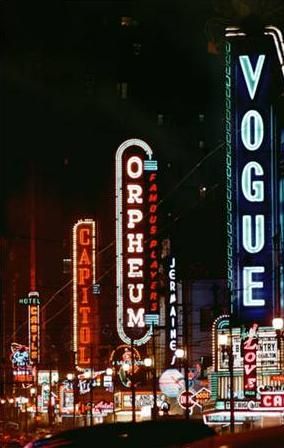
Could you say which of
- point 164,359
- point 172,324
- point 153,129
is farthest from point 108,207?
point 172,324

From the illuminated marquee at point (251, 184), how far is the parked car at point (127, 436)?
3080cm

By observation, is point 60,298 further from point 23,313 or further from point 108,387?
point 108,387

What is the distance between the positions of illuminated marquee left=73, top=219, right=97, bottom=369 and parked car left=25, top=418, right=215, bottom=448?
48.6 m

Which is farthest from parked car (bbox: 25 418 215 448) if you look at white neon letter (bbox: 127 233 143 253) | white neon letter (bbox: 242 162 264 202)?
white neon letter (bbox: 127 233 143 253)

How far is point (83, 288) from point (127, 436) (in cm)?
5175

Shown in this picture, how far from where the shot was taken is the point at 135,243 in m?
56.9

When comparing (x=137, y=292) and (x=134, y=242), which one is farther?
(x=137, y=292)

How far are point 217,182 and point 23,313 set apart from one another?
40.5m

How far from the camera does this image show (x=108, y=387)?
232ft

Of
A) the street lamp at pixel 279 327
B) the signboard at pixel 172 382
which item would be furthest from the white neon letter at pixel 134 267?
the street lamp at pixel 279 327

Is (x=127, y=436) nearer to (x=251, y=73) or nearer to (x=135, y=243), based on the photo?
(x=251, y=73)

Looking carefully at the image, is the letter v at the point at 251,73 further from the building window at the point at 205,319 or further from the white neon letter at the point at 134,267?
the building window at the point at 205,319

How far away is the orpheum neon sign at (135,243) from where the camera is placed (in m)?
56.1

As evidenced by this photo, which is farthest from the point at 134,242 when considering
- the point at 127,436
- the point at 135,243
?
the point at 127,436
